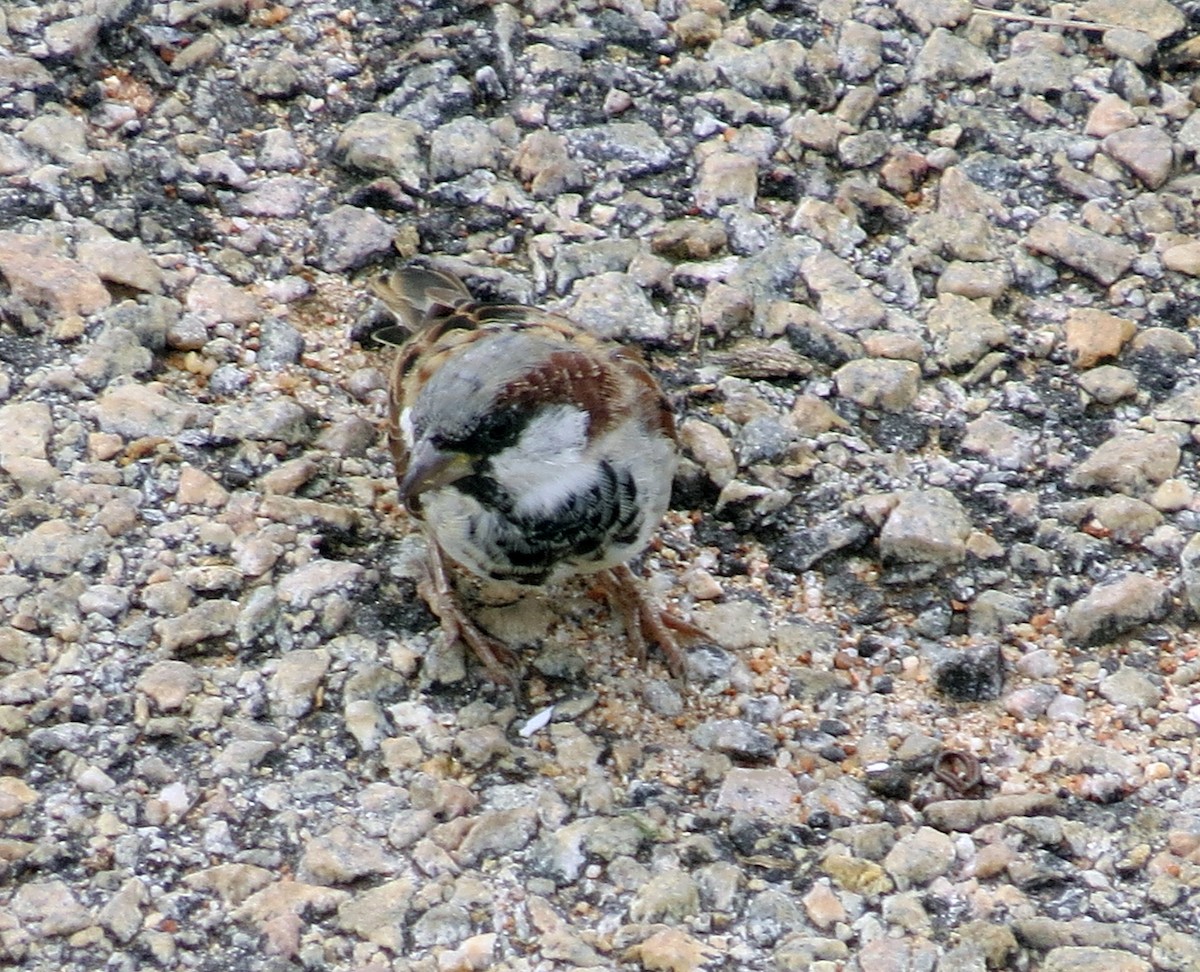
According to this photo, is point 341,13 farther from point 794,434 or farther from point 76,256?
point 794,434

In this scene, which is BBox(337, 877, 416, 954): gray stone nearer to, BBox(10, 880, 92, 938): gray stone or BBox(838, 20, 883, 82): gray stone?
BBox(10, 880, 92, 938): gray stone

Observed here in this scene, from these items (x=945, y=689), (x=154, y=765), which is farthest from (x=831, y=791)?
(x=154, y=765)

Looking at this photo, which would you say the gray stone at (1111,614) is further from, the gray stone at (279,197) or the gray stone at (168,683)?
the gray stone at (279,197)

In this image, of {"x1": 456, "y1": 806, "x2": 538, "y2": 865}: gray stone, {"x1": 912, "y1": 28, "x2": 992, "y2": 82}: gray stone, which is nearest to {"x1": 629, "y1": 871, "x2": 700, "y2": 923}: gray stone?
{"x1": 456, "y1": 806, "x2": 538, "y2": 865}: gray stone

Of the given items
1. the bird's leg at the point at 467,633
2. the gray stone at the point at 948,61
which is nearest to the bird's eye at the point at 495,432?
the bird's leg at the point at 467,633

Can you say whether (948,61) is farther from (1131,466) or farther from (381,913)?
(381,913)

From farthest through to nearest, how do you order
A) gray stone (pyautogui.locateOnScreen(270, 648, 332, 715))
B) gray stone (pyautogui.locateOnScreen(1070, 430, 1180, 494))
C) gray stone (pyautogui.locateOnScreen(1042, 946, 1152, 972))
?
1. gray stone (pyautogui.locateOnScreen(1070, 430, 1180, 494))
2. gray stone (pyautogui.locateOnScreen(270, 648, 332, 715))
3. gray stone (pyautogui.locateOnScreen(1042, 946, 1152, 972))

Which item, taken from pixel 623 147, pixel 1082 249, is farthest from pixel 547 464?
pixel 1082 249
